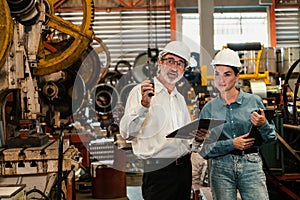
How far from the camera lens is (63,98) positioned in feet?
17.6

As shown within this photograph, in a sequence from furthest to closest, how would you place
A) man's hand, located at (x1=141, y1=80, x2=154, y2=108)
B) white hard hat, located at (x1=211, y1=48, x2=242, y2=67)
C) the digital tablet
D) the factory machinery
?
the factory machinery → white hard hat, located at (x1=211, y1=48, x2=242, y2=67) → the digital tablet → man's hand, located at (x1=141, y1=80, x2=154, y2=108)

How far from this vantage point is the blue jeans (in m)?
2.54

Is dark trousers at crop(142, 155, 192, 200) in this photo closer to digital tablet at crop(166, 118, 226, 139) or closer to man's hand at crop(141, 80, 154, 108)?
digital tablet at crop(166, 118, 226, 139)

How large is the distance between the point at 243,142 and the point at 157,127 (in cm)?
49

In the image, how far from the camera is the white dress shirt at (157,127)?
8.35 ft

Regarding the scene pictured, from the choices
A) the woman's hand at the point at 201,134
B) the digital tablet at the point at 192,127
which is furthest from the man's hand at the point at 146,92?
the woman's hand at the point at 201,134

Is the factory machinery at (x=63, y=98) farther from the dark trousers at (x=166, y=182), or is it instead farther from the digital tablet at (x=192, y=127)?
the dark trousers at (x=166, y=182)

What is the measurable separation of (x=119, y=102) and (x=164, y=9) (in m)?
3.84

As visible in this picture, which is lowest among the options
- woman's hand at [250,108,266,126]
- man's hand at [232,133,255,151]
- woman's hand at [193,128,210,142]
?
man's hand at [232,133,255,151]

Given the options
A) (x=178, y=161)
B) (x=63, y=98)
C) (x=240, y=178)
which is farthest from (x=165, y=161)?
(x=63, y=98)

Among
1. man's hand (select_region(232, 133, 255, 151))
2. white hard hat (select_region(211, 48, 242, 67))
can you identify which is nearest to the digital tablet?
man's hand (select_region(232, 133, 255, 151))

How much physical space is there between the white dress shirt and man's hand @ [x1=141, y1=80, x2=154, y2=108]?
0.42ft

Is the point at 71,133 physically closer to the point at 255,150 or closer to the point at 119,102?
the point at 119,102

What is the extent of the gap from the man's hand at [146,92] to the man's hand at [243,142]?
55 cm
